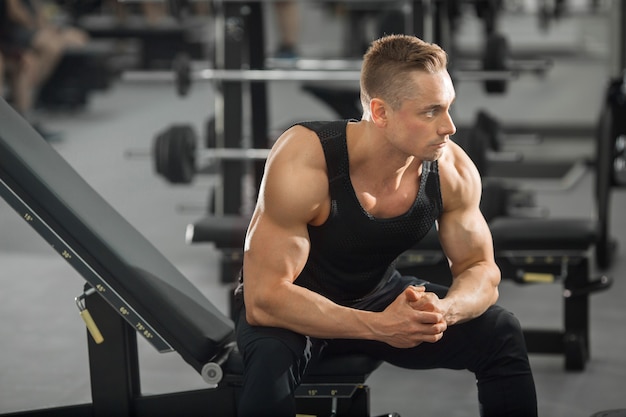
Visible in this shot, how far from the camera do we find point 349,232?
2117 millimetres

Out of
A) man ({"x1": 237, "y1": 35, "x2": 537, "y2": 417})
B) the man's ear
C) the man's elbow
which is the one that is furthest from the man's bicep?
the man's elbow

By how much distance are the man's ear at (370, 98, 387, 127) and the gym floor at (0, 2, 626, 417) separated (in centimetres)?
94

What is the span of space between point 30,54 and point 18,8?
16.5 inches

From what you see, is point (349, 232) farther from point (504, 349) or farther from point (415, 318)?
point (504, 349)

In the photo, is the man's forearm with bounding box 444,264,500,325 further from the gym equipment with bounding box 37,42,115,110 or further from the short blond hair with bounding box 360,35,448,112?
the gym equipment with bounding box 37,42,115,110

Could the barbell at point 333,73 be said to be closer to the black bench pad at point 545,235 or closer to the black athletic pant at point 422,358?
the black bench pad at point 545,235

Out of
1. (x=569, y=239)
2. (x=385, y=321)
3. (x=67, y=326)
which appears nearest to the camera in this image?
(x=385, y=321)

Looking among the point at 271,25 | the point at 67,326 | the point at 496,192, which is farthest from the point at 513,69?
the point at 271,25

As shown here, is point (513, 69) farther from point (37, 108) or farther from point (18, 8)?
point (37, 108)

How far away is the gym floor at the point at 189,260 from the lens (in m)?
2.91

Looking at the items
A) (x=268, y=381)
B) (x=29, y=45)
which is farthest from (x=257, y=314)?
(x=29, y=45)

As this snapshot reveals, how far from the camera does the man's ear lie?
205 cm

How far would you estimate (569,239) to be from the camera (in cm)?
303

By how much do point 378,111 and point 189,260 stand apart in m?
2.26
